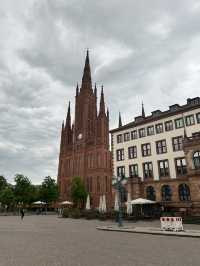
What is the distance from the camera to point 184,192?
120 ft

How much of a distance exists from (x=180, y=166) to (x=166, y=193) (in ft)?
16.5

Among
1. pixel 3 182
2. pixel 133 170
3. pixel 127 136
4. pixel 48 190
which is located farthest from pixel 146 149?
pixel 3 182

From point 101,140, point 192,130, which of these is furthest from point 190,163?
point 101,140

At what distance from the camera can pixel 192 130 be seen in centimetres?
3688

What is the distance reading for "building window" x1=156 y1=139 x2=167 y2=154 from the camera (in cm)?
4012

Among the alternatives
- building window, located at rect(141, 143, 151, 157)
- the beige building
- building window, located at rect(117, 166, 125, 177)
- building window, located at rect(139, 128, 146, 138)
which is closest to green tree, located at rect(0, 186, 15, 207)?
building window, located at rect(117, 166, 125, 177)

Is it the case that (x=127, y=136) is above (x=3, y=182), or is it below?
above

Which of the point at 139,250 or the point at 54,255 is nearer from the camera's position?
the point at 54,255

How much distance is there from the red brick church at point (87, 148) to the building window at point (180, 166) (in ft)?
131

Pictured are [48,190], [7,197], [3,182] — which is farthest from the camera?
[3,182]

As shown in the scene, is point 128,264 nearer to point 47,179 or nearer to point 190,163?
point 190,163

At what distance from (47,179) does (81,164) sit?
18.3 meters

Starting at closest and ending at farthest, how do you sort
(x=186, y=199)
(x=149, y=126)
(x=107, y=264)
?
1. (x=107, y=264)
2. (x=186, y=199)
3. (x=149, y=126)

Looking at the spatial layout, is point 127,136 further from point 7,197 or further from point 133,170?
point 7,197
